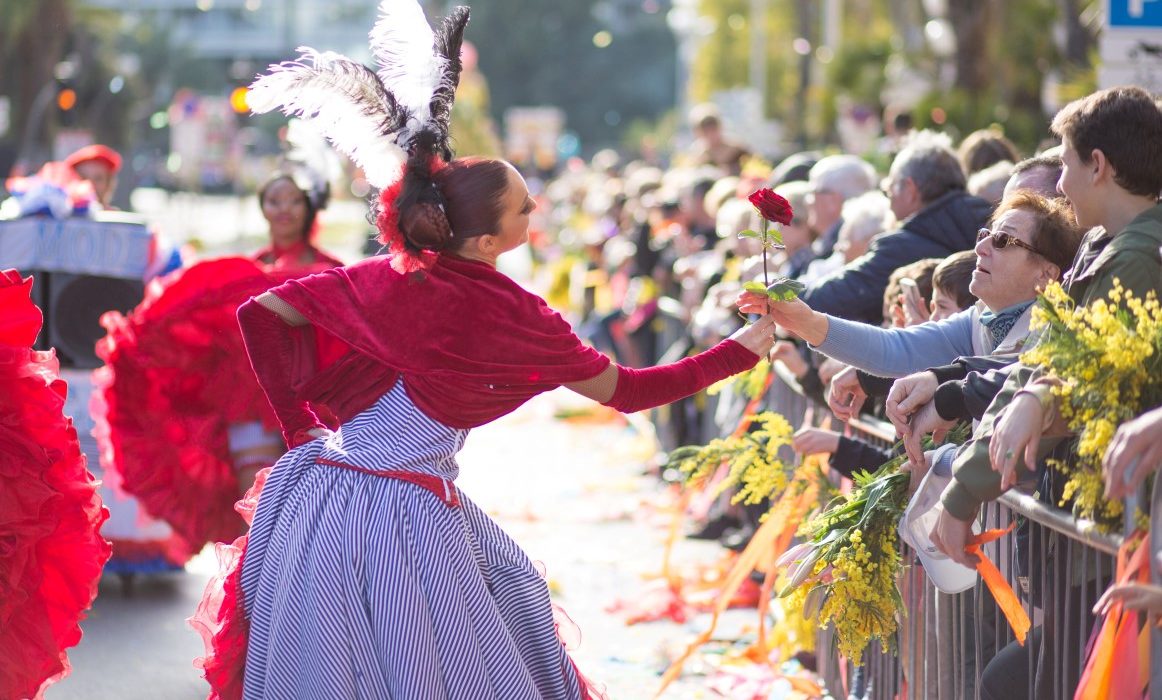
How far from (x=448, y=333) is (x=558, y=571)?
16.5 ft

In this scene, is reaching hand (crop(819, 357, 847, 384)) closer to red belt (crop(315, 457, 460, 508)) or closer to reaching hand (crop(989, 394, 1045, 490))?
red belt (crop(315, 457, 460, 508))

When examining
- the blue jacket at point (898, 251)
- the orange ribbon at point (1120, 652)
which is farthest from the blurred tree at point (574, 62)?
the orange ribbon at point (1120, 652)

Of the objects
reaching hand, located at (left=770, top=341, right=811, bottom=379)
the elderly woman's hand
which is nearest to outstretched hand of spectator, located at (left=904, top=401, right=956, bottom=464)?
the elderly woman's hand

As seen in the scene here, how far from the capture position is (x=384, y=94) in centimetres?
429

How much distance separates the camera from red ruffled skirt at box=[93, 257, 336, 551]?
7.11 metres

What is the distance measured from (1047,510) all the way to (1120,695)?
58 centimetres

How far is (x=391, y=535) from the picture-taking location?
418 cm

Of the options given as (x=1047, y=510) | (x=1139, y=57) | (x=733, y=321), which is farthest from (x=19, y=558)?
(x=1139, y=57)

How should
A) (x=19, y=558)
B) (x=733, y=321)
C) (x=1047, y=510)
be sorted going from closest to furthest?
(x=1047, y=510) → (x=19, y=558) → (x=733, y=321)

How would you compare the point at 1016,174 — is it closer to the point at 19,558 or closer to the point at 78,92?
the point at 19,558

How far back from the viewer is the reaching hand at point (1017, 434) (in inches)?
138

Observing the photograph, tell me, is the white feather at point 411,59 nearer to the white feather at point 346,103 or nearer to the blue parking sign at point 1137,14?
the white feather at point 346,103

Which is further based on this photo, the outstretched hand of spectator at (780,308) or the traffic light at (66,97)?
the traffic light at (66,97)

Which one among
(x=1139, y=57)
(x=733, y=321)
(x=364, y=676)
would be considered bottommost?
(x=733, y=321)
